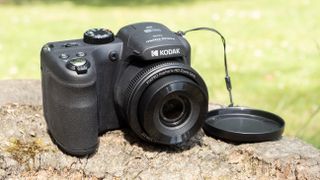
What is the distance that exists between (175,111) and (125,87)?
0.60 feet

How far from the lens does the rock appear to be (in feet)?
5.91

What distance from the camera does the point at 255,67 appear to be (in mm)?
4367

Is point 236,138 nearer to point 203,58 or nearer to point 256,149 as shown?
point 256,149

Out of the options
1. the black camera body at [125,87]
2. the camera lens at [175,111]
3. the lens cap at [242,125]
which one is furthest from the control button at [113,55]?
the lens cap at [242,125]

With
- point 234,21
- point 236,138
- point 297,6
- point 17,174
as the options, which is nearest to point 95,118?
point 17,174

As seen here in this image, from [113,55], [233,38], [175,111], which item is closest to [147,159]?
[175,111]

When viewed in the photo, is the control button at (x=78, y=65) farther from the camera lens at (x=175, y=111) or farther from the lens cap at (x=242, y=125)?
the lens cap at (x=242, y=125)

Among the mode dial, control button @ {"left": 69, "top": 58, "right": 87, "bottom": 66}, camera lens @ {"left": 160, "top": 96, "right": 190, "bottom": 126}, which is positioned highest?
the mode dial

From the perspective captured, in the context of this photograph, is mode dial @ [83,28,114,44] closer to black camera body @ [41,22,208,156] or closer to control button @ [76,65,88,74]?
black camera body @ [41,22,208,156]

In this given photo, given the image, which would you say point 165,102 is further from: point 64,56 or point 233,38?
point 233,38

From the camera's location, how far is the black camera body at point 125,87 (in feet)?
5.63

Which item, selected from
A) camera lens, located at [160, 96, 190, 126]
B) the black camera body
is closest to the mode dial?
the black camera body

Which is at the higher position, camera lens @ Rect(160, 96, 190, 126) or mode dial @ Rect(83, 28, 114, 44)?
mode dial @ Rect(83, 28, 114, 44)

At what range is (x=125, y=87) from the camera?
5.87 feet
